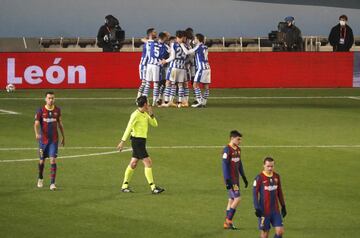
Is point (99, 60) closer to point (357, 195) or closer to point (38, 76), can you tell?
point (38, 76)

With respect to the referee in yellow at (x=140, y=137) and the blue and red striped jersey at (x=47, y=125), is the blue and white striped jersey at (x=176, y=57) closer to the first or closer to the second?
the blue and red striped jersey at (x=47, y=125)

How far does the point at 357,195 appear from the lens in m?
23.2

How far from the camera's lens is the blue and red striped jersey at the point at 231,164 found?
64.3ft

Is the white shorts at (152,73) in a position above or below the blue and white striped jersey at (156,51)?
below

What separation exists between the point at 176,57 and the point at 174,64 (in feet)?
0.85

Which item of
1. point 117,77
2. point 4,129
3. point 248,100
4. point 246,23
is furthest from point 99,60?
point 246,23

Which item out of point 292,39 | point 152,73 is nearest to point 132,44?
A: point 292,39

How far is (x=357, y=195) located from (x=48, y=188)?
6191 mm

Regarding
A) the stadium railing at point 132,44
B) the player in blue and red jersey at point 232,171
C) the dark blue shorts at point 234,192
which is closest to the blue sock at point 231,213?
the player in blue and red jersey at point 232,171

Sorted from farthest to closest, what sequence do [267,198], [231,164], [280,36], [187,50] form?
[280,36], [187,50], [231,164], [267,198]

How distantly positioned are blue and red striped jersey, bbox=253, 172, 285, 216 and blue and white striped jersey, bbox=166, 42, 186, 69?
22.5 meters

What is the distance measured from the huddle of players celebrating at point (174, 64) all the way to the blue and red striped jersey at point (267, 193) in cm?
2235

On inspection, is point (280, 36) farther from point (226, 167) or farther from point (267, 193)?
point (267, 193)

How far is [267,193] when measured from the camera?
17.5 metres
